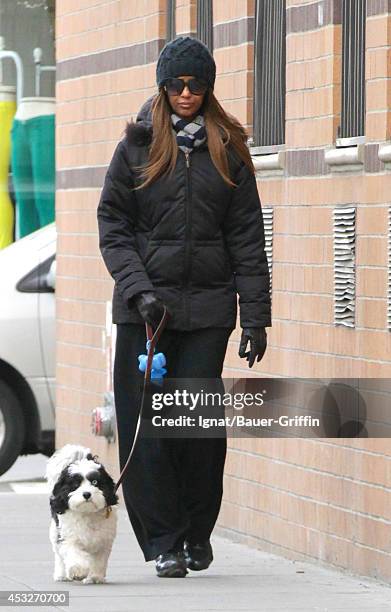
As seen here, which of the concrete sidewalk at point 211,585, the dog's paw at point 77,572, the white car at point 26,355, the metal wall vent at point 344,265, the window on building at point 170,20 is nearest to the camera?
the concrete sidewalk at point 211,585

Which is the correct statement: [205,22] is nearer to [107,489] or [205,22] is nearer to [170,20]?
[170,20]

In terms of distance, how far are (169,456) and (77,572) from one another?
1.95 feet

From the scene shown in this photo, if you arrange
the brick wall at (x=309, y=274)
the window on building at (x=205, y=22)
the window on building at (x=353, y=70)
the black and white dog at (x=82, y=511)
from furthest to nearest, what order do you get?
the window on building at (x=205, y=22), the window on building at (x=353, y=70), the brick wall at (x=309, y=274), the black and white dog at (x=82, y=511)

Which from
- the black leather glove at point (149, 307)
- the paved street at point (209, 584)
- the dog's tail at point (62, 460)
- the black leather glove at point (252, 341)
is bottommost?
the paved street at point (209, 584)

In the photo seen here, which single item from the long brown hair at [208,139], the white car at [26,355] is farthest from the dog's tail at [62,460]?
the white car at [26,355]

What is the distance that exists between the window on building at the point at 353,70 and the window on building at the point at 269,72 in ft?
2.76

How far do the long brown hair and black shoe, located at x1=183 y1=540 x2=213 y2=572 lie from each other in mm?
1486

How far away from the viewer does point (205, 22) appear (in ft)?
36.7

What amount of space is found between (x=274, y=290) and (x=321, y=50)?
1.20 m

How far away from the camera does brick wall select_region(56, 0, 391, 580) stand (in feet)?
29.2

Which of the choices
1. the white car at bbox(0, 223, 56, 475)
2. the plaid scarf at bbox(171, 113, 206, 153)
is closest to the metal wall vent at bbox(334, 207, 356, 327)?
the plaid scarf at bbox(171, 113, 206, 153)

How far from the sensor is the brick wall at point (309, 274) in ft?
29.2

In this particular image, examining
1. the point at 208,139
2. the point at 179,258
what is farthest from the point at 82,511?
the point at 208,139

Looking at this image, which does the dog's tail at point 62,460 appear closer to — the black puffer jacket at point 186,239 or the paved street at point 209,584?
the paved street at point 209,584
